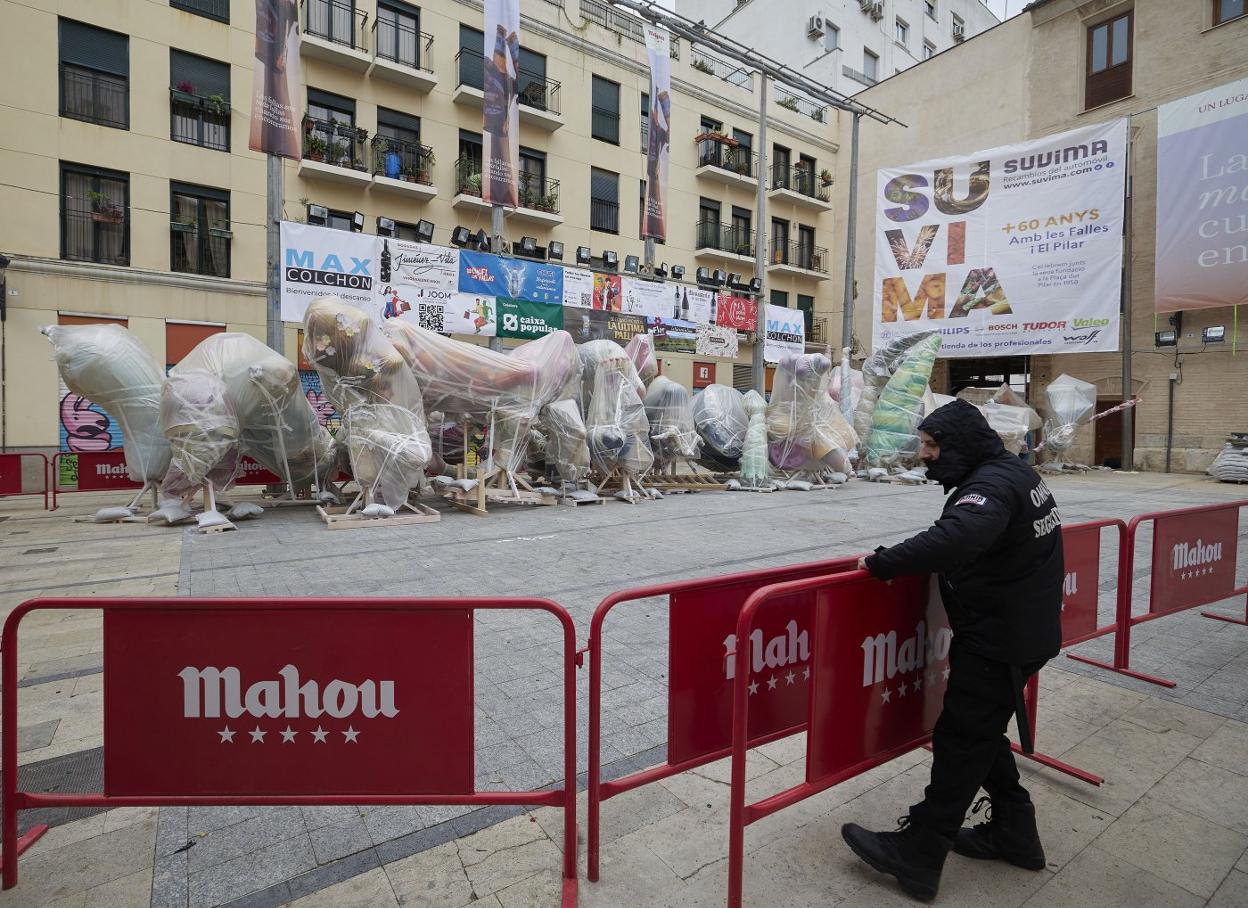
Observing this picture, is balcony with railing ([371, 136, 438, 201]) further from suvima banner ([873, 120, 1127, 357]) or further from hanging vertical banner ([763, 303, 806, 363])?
suvima banner ([873, 120, 1127, 357])

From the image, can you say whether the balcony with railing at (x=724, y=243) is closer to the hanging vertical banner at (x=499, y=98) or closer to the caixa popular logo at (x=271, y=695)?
the hanging vertical banner at (x=499, y=98)

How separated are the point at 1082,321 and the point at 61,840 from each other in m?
22.0

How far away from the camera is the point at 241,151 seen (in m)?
15.2

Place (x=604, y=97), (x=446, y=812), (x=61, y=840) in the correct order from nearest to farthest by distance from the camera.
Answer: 1. (x=61, y=840)
2. (x=446, y=812)
3. (x=604, y=97)

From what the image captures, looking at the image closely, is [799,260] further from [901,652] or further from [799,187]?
[901,652]

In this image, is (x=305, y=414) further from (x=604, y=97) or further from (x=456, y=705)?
(x=604, y=97)

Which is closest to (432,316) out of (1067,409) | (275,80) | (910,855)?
(275,80)

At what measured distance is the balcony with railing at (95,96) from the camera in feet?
45.0

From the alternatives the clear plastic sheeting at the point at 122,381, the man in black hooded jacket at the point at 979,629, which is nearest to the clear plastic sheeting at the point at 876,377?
the clear plastic sheeting at the point at 122,381

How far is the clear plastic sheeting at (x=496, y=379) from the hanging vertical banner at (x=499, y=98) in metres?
4.65

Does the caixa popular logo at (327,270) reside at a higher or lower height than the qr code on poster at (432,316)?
higher

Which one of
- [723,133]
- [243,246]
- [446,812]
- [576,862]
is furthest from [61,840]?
[723,133]

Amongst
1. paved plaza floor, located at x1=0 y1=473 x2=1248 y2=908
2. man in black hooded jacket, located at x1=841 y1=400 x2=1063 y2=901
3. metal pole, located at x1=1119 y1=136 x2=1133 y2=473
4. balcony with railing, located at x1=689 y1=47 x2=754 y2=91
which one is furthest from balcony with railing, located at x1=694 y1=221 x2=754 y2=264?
man in black hooded jacket, located at x1=841 y1=400 x2=1063 y2=901

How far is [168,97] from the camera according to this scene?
1453 cm
